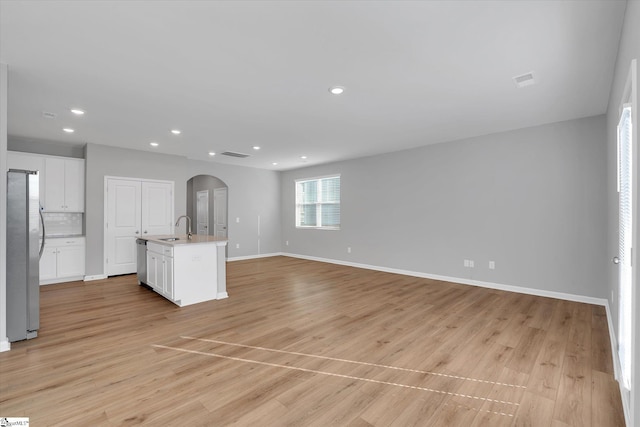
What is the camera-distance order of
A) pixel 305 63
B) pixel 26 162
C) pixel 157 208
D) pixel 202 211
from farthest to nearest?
pixel 202 211
pixel 157 208
pixel 26 162
pixel 305 63

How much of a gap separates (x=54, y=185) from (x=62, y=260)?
1.40m

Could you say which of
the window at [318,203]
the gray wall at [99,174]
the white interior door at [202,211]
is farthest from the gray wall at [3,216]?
the white interior door at [202,211]

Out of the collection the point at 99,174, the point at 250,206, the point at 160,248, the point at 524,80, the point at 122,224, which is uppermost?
the point at 524,80

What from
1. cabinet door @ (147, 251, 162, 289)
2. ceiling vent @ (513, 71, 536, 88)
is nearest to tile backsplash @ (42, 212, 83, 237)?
cabinet door @ (147, 251, 162, 289)

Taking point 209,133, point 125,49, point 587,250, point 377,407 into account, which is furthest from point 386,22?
point 587,250

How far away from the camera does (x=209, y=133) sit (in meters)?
4.86

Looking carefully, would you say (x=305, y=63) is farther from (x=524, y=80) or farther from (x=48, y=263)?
(x=48, y=263)

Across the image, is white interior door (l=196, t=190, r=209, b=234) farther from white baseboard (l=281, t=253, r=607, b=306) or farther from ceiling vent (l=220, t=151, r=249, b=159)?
white baseboard (l=281, t=253, r=607, b=306)

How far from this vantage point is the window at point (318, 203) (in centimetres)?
771

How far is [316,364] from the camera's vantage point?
2428 mm

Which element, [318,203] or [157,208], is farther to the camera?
[318,203]

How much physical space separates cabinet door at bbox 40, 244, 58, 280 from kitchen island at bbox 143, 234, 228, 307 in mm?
2218

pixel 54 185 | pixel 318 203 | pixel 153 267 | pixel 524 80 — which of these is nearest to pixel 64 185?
pixel 54 185

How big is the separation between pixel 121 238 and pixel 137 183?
1188mm
